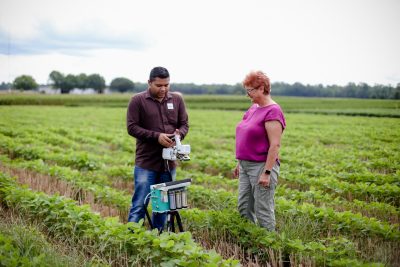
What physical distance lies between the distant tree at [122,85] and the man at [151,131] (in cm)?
11336

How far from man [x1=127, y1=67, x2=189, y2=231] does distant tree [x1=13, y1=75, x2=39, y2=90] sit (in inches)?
4751

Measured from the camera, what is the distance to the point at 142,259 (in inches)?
162

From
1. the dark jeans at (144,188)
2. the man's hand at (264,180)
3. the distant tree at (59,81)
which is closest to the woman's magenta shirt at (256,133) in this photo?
the man's hand at (264,180)

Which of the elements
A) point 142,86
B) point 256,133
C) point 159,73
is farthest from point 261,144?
point 142,86

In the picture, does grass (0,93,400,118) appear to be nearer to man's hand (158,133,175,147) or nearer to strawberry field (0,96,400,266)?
strawberry field (0,96,400,266)

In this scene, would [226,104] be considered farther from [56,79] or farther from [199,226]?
[56,79]

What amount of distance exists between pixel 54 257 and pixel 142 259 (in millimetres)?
932

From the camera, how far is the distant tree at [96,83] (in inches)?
4382

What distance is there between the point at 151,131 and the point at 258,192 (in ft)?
5.03

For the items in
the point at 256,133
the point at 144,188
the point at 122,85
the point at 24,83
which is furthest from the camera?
the point at 122,85

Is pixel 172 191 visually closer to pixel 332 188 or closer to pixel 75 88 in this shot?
pixel 332 188

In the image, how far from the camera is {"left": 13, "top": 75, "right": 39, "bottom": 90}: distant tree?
113 meters

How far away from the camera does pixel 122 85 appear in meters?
115

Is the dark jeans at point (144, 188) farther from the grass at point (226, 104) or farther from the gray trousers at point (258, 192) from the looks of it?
the grass at point (226, 104)
